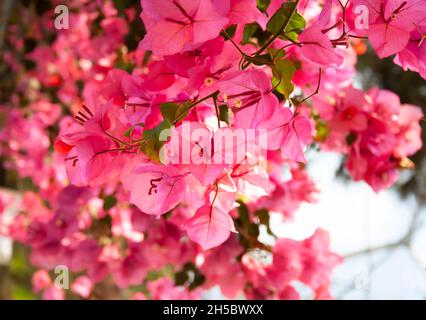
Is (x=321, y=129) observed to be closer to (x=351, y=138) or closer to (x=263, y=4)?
(x=351, y=138)

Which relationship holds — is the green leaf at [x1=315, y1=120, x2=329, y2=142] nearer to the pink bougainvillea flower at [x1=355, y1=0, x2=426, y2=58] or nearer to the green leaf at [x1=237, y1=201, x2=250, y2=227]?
the green leaf at [x1=237, y1=201, x2=250, y2=227]

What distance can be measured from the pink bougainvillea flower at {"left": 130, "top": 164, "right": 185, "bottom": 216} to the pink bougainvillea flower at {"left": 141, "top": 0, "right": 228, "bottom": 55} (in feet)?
0.39

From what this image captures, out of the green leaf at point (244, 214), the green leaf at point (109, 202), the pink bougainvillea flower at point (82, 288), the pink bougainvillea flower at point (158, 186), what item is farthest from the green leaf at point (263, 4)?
→ the pink bougainvillea flower at point (82, 288)

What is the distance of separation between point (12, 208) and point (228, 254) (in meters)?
1.35

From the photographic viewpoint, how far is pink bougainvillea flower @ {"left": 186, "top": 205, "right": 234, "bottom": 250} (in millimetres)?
633

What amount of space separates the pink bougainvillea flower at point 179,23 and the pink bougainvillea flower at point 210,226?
0.17 metres

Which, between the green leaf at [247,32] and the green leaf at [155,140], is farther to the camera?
the green leaf at [247,32]

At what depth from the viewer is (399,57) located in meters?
0.66

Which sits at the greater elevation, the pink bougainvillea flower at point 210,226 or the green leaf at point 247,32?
the green leaf at point 247,32

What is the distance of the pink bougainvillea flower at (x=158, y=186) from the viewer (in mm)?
602

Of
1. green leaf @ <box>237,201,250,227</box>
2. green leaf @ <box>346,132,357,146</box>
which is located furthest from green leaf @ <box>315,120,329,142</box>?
green leaf @ <box>237,201,250,227</box>

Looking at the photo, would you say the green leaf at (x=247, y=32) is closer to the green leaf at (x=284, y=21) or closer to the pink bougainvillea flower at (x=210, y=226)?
the green leaf at (x=284, y=21)

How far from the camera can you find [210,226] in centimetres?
64

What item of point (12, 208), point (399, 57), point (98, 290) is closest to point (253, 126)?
point (399, 57)
